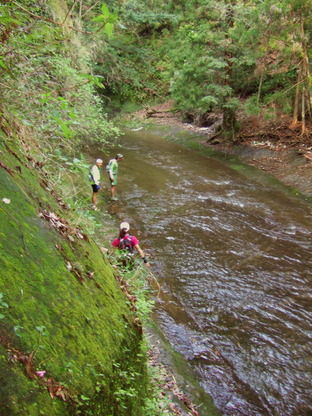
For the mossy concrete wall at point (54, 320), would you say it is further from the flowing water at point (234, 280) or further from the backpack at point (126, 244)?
the backpack at point (126, 244)

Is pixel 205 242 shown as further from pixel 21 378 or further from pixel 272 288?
pixel 21 378

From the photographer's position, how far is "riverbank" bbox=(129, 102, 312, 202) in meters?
14.7

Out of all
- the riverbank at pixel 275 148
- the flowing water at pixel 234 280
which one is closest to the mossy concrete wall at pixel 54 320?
the flowing water at pixel 234 280

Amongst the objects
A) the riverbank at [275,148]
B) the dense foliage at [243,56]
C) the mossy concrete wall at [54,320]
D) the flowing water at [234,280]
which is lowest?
the flowing water at [234,280]

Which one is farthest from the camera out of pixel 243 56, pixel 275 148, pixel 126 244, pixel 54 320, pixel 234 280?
pixel 275 148

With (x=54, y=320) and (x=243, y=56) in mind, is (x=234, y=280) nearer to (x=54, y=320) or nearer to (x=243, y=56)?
(x=54, y=320)

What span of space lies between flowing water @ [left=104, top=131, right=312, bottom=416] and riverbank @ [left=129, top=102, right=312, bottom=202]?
97cm

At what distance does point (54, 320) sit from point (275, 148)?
1684 centimetres

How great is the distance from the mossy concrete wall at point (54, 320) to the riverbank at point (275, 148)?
1178 cm

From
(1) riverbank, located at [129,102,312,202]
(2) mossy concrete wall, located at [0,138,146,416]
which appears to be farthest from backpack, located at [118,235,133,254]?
(1) riverbank, located at [129,102,312,202]

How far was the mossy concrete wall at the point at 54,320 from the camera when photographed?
192 centimetres

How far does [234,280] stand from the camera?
25.7 feet

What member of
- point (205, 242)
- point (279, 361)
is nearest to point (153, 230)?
point (205, 242)

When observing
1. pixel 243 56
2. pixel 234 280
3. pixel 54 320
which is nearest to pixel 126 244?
pixel 234 280
